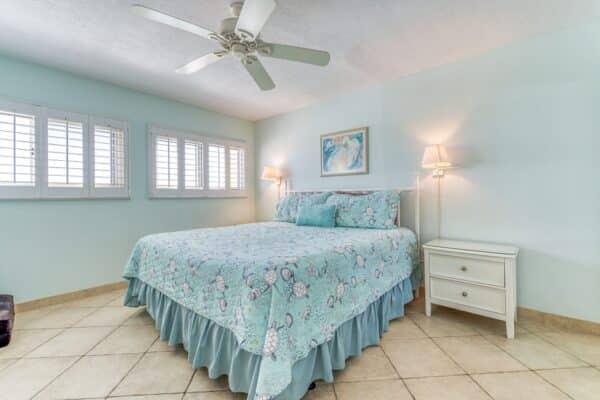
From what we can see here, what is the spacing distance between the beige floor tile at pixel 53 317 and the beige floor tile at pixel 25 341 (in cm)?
9

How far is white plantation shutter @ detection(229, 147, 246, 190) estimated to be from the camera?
446 cm

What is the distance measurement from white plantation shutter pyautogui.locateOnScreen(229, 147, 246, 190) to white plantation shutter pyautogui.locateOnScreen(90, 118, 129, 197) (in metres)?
1.52

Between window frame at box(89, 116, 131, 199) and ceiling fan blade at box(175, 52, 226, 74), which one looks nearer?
ceiling fan blade at box(175, 52, 226, 74)

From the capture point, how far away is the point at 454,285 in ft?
7.57

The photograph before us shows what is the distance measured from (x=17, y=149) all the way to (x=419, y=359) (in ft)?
12.8

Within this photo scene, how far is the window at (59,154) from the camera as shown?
100 inches

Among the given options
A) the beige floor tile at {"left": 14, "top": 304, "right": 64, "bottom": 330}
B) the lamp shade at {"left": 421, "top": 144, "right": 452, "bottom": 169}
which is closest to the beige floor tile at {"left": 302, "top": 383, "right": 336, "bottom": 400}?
the lamp shade at {"left": 421, "top": 144, "right": 452, "bottom": 169}

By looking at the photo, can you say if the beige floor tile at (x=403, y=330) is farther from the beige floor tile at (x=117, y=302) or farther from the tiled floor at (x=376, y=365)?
the beige floor tile at (x=117, y=302)

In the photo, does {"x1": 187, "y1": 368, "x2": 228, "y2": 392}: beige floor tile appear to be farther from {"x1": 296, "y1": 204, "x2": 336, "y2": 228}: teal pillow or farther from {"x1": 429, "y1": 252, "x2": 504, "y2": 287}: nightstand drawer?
{"x1": 429, "y1": 252, "x2": 504, "y2": 287}: nightstand drawer

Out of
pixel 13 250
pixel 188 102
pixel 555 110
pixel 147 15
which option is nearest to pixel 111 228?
pixel 13 250

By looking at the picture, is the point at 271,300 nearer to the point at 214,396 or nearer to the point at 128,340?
the point at 214,396

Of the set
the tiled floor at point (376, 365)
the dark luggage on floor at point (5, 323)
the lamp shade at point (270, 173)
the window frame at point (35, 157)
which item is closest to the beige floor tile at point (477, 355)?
the tiled floor at point (376, 365)

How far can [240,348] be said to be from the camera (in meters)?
1.38

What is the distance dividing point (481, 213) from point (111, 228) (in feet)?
13.2
